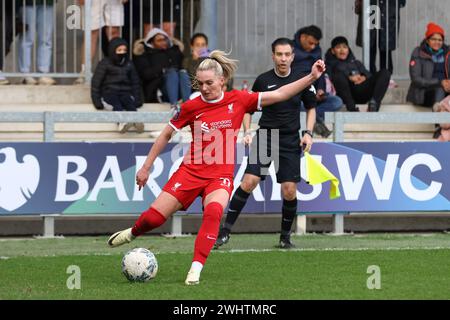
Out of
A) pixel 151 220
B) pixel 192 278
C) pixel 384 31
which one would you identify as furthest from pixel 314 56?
pixel 192 278

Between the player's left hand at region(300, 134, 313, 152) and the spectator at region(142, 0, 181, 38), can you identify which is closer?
the player's left hand at region(300, 134, 313, 152)

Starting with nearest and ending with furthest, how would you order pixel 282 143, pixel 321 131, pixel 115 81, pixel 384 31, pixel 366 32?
pixel 282 143, pixel 321 131, pixel 115 81, pixel 366 32, pixel 384 31

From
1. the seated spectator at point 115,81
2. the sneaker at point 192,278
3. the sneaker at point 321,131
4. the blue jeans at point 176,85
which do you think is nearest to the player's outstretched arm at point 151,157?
the sneaker at point 192,278

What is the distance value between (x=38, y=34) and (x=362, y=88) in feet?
15.3

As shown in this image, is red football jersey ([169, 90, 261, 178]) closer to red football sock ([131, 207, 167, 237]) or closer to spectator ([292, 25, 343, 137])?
red football sock ([131, 207, 167, 237])

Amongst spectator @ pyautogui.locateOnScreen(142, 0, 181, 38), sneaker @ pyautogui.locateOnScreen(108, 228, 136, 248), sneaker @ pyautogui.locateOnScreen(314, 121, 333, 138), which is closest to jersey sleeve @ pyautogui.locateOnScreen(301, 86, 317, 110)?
sneaker @ pyautogui.locateOnScreen(108, 228, 136, 248)

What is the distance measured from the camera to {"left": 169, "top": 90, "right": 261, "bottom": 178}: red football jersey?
11.7 metres

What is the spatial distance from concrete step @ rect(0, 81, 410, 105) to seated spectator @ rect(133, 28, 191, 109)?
89cm

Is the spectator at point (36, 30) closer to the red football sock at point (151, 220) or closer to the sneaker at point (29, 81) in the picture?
the sneaker at point (29, 81)

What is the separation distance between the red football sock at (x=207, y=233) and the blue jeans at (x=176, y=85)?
7.60 meters

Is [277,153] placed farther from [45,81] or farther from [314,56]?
[45,81]

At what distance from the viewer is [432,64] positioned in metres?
19.8

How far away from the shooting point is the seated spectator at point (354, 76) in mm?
19312
